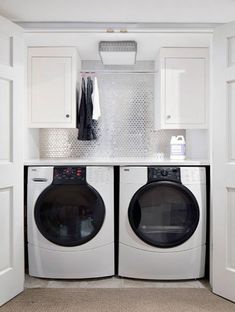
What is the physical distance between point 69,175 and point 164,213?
85 cm

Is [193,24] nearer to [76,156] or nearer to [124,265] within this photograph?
[76,156]

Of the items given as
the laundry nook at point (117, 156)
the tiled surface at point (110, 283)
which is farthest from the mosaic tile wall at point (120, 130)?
the tiled surface at point (110, 283)

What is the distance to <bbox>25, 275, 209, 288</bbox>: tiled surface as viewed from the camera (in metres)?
2.41

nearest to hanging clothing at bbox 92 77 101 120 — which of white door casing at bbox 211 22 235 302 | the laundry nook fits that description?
the laundry nook

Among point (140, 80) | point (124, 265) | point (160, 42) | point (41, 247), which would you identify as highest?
point (160, 42)

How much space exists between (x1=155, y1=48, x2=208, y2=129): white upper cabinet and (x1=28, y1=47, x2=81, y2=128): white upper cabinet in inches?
33.3

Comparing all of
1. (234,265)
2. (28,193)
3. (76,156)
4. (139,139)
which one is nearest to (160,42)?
(139,139)

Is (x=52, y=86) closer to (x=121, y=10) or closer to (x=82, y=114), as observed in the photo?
(x=82, y=114)

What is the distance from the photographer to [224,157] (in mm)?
2172

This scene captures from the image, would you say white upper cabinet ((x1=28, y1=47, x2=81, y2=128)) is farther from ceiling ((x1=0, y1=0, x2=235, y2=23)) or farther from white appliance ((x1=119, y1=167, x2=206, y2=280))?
white appliance ((x1=119, y1=167, x2=206, y2=280))

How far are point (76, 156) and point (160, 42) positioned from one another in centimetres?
141

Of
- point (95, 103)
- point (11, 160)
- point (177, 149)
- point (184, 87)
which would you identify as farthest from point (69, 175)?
point (184, 87)

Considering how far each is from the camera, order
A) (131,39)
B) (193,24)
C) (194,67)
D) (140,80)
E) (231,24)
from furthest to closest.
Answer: (140,80), (194,67), (131,39), (193,24), (231,24)

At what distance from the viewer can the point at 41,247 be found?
247 cm
